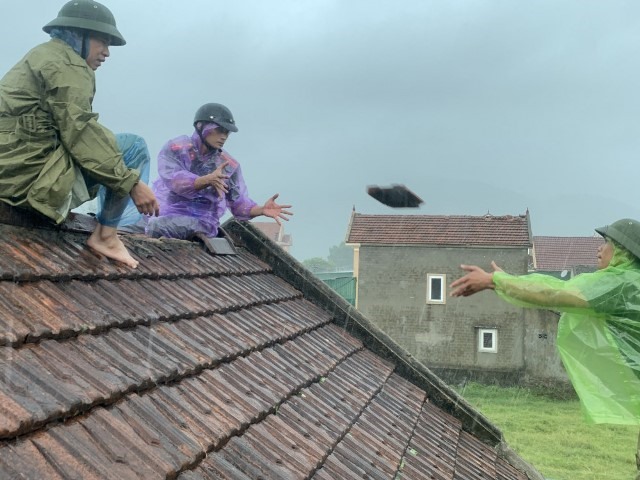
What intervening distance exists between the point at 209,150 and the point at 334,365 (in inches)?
92.4

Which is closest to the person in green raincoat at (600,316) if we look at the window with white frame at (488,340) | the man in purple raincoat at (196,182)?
the man in purple raincoat at (196,182)

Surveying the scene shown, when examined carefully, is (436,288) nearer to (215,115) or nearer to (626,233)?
(215,115)

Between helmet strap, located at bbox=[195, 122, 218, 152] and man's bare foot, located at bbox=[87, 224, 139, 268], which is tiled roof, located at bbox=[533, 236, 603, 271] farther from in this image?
man's bare foot, located at bbox=[87, 224, 139, 268]

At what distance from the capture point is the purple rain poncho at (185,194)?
5484 millimetres

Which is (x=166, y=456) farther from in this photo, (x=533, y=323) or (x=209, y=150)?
(x=533, y=323)

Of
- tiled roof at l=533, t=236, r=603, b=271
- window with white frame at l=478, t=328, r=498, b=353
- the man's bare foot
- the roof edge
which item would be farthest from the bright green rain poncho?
tiled roof at l=533, t=236, r=603, b=271

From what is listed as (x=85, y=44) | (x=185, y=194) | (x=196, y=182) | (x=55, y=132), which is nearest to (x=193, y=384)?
(x=55, y=132)

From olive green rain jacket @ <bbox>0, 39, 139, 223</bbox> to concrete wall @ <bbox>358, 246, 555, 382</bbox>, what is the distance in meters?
25.3

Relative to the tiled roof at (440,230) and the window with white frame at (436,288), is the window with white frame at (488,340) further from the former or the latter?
the tiled roof at (440,230)

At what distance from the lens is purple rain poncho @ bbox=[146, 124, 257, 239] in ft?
18.0

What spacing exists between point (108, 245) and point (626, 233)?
3150 mm

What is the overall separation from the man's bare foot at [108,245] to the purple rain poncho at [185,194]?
163 centimetres

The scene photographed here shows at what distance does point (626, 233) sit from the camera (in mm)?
4156

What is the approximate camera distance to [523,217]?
28.5 meters
